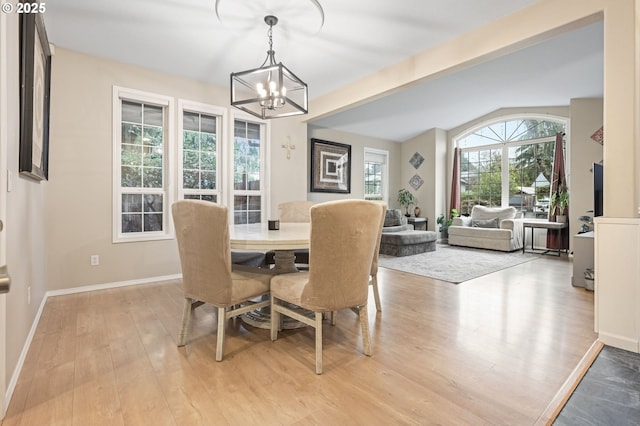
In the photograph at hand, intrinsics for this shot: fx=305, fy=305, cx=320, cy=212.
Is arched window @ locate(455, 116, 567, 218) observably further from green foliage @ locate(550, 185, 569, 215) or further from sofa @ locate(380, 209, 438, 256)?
sofa @ locate(380, 209, 438, 256)

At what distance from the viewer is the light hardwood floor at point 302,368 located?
1396 millimetres

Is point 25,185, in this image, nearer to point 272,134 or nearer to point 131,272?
point 131,272

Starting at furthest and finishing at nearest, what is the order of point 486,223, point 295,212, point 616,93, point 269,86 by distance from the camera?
point 486,223 < point 295,212 < point 269,86 < point 616,93

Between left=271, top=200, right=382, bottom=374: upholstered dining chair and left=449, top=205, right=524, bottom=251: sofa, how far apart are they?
16.8 ft

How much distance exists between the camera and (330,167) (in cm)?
644

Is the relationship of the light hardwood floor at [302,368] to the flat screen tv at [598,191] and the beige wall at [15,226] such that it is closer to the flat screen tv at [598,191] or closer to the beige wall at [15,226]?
the beige wall at [15,226]

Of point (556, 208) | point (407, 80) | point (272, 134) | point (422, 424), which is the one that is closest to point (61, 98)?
point (272, 134)

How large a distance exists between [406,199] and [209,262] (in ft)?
21.6

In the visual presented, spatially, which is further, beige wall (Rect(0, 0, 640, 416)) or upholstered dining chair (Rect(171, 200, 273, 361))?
beige wall (Rect(0, 0, 640, 416))

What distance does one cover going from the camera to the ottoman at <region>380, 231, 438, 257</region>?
5.40 metres

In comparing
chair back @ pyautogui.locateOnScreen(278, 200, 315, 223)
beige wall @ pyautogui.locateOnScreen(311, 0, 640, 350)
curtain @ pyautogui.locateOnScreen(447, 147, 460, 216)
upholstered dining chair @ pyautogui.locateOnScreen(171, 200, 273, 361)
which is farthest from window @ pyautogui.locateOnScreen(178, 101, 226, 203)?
curtain @ pyautogui.locateOnScreen(447, 147, 460, 216)

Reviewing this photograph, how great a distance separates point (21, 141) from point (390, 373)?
2.56 m

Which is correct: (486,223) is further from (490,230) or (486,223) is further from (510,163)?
(510,163)

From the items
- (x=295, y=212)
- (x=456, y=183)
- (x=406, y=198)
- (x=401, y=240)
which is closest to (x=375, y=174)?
(x=406, y=198)
